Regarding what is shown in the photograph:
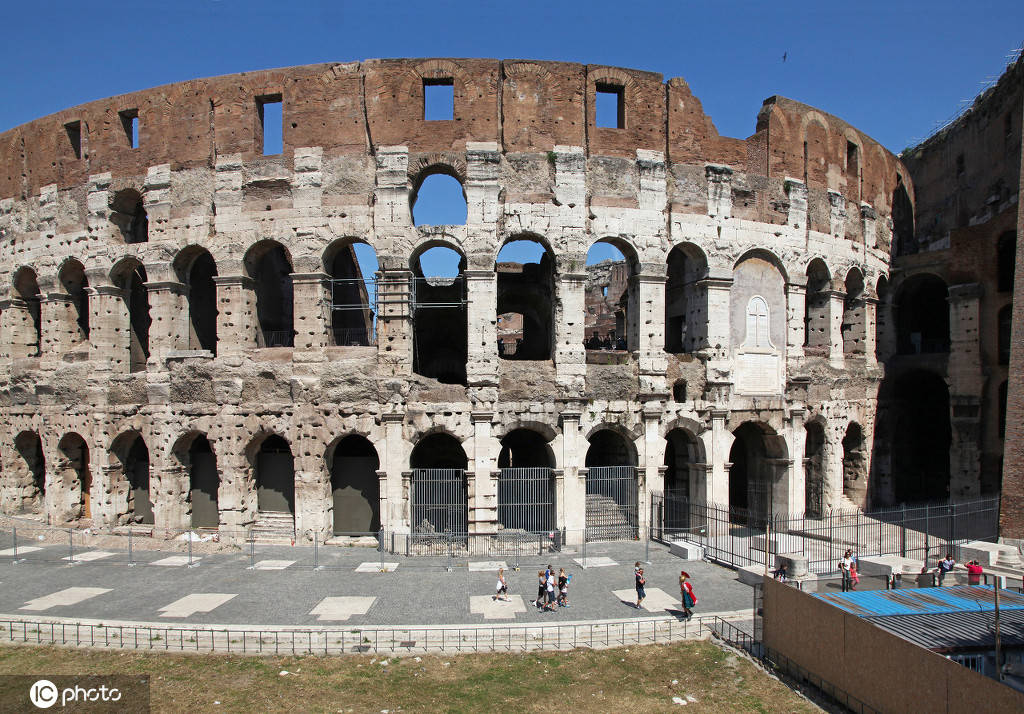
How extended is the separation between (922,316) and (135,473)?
31694 millimetres

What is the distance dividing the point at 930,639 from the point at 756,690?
248cm

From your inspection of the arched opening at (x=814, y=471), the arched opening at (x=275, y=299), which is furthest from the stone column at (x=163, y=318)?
the arched opening at (x=814, y=471)

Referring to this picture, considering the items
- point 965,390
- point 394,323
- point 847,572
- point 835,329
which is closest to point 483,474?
point 394,323

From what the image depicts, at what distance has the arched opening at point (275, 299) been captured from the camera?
21.3 meters

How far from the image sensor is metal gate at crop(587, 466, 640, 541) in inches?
717

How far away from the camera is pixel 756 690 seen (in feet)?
30.0

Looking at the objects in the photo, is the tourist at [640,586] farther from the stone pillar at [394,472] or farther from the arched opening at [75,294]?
Answer: the arched opening at [75,294]

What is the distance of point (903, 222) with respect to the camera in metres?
27.2

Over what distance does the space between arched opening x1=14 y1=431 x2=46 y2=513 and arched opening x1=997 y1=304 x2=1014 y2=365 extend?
34.2m

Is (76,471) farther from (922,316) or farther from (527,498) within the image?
(922,316)

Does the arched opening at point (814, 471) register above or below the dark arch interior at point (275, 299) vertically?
below

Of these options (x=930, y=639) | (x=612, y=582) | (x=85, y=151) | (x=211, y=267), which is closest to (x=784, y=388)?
(x=612, y=582)

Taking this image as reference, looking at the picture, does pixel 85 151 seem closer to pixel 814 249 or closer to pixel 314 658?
pixel 314 658

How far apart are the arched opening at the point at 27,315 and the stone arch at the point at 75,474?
4.16 m
